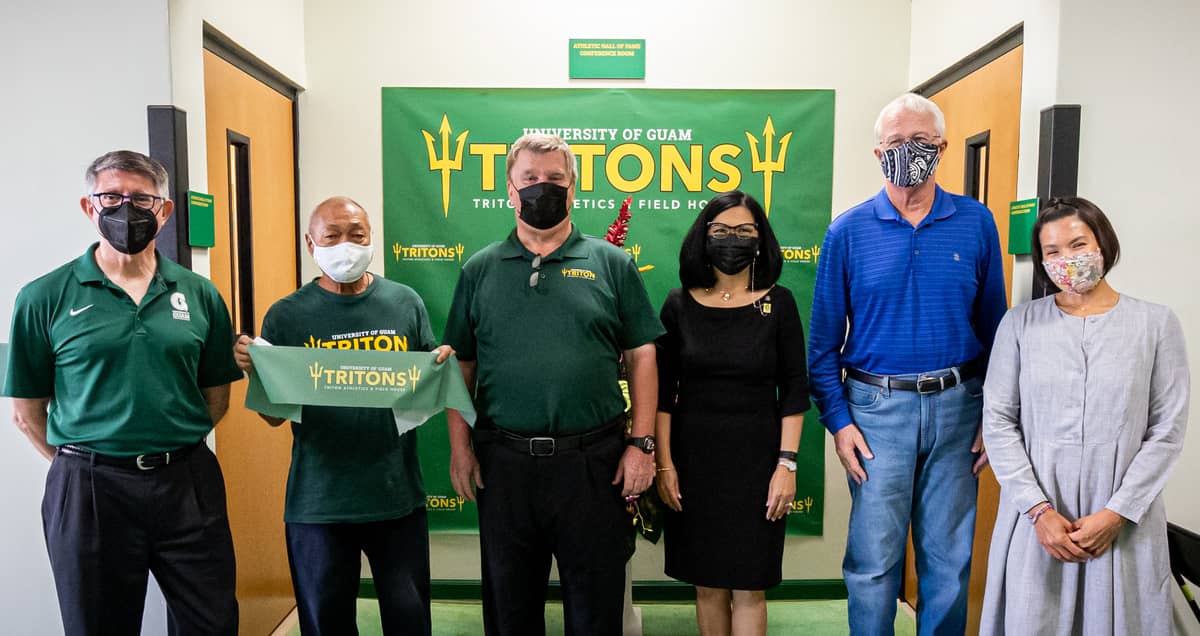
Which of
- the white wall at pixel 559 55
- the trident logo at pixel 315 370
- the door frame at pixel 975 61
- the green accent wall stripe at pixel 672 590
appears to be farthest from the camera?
the green accent wall stripe at pixel 672 590

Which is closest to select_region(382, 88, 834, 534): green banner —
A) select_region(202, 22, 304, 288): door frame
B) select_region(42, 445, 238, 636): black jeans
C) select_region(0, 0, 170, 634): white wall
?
select_region(202, 22, 304, 288): door frame

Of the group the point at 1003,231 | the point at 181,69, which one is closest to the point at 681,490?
the point at 1003,231

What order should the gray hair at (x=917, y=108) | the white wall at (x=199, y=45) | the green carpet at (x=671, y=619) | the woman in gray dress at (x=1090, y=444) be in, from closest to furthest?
1. the woman in gray dress at (x=1090, y=444)
2. the gray hair at (x=917, y=108)
3. the white wall at (x=199, y=45)
4. the green carpet at (x=671, y=619)

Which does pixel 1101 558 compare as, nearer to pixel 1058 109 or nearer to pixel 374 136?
pixel 1058 109

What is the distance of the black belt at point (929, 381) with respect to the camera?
219cm

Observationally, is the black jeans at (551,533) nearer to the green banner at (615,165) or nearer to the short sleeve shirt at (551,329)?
the short sleeve shirt at (551,329)

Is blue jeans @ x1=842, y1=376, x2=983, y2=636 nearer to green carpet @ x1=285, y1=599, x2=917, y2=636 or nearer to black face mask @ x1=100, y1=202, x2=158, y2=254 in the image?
green carpet @ x1=285, y1=599, x2=917, y2=636

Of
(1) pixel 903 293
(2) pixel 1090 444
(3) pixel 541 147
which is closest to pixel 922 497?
(2) pixel 1090 444

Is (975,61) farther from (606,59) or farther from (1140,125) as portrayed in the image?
(606,59)

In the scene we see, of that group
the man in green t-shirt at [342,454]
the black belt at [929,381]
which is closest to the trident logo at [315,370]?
the man in green t-shirt at [342,454]

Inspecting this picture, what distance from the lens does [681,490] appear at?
7.68 feet

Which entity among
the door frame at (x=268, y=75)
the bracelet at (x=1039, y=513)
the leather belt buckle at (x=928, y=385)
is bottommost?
the bracelet at (x=1039, y=513)

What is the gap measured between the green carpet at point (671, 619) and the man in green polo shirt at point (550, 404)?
4.28ft

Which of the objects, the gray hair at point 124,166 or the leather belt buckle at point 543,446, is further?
the leather belt buckle at point 543,446
